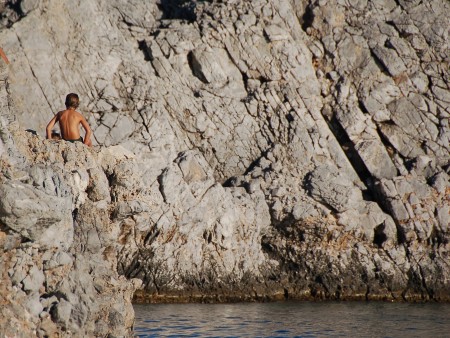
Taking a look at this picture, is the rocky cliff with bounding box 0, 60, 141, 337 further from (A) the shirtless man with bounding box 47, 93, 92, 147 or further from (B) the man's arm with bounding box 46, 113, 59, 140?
(A) the shirtless man with bounding box 47, 93, 92, 147

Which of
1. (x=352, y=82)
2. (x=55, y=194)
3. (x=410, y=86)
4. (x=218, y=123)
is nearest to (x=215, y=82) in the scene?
(x=218, y=123)

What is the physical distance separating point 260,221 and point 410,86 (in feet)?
18.4

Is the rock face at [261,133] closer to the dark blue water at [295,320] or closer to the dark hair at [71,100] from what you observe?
the dark blue water at [295,320]

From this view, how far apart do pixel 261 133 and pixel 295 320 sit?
638 centimetres

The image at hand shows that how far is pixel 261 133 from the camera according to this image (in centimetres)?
2361

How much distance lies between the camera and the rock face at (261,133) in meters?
21.3

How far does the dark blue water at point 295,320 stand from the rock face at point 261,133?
47.2 inches

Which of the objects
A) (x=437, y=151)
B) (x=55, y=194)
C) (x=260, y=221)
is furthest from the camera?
(x=437, y=151)

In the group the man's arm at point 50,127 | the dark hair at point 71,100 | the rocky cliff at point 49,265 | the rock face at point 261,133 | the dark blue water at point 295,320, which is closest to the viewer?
the rocky cliff at point 49,265

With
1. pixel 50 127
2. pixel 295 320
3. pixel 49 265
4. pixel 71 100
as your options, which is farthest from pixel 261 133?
pixel 49 265

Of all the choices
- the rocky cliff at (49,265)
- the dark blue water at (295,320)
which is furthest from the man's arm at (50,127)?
the rocky cliff at (49,265)

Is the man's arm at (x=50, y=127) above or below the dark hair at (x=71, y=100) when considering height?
below

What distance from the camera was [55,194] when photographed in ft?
36.4

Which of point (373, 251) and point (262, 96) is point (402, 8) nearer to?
point (262, 96)
